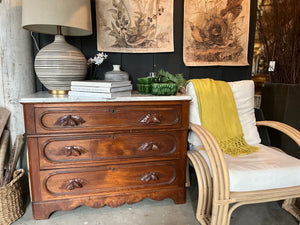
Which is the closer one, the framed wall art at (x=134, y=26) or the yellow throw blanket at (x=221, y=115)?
the yellow throw blanket at (x=221, y=115)

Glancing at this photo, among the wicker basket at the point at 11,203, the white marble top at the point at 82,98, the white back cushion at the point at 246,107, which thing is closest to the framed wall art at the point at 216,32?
the white back cushion at the point at 246,107

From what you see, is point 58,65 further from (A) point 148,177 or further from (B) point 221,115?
(B) point 221,115

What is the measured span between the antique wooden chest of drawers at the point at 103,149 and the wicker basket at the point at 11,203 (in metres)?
0.15

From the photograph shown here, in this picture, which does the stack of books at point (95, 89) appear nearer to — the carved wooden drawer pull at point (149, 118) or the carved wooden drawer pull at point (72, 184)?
the carved wooden drawer pull at point (149, 118)

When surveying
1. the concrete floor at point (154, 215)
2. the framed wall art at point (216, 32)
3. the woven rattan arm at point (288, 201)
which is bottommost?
the concrete floor at point (154, 215)

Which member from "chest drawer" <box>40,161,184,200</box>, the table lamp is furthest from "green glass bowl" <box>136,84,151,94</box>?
"chest drawer" <box>40,161,184,200</box>

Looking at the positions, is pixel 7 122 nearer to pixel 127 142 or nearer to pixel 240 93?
pixel 127 142

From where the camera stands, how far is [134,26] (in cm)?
182

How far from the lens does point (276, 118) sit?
77.6 inches

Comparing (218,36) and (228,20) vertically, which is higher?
(228,20)

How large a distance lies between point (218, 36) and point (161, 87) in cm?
95

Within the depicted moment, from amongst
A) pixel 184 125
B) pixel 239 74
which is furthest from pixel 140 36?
pixel 239 74

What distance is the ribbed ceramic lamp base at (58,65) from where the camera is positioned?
1398 millimetres

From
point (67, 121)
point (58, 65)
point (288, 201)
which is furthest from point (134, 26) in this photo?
point (288, 201)
